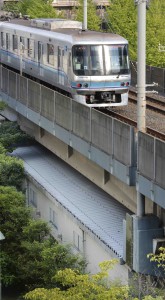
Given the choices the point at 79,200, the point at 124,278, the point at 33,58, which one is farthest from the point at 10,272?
the point at 33,58

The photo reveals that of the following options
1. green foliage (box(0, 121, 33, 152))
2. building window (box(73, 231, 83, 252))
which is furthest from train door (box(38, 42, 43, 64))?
building window (box(73, 231, 83, 252))

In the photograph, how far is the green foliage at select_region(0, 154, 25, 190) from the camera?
29922mm

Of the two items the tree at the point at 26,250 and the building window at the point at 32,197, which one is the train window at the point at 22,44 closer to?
the building window at the point at 32,197

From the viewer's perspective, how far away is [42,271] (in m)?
23.1

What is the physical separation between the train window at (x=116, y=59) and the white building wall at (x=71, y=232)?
4.71 meters

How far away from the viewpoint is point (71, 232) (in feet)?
83.1

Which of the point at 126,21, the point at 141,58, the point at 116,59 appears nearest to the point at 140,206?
the point at 141,58

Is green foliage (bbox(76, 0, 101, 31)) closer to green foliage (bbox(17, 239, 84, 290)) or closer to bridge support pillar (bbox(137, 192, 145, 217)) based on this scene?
green foliage (bbox(17, 239, 84, 290))

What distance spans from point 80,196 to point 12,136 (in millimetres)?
8245

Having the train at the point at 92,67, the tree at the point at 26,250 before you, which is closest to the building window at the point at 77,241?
the tree at the point at 26,250

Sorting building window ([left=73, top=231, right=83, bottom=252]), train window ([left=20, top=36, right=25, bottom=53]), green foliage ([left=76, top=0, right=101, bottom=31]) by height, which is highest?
train window ([left=20, top=36, right=25, bottom=53])

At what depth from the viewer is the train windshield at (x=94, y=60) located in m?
29.0

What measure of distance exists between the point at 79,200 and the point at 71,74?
4989 millimetres

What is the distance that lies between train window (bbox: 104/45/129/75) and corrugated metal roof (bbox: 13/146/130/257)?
3.89 m
